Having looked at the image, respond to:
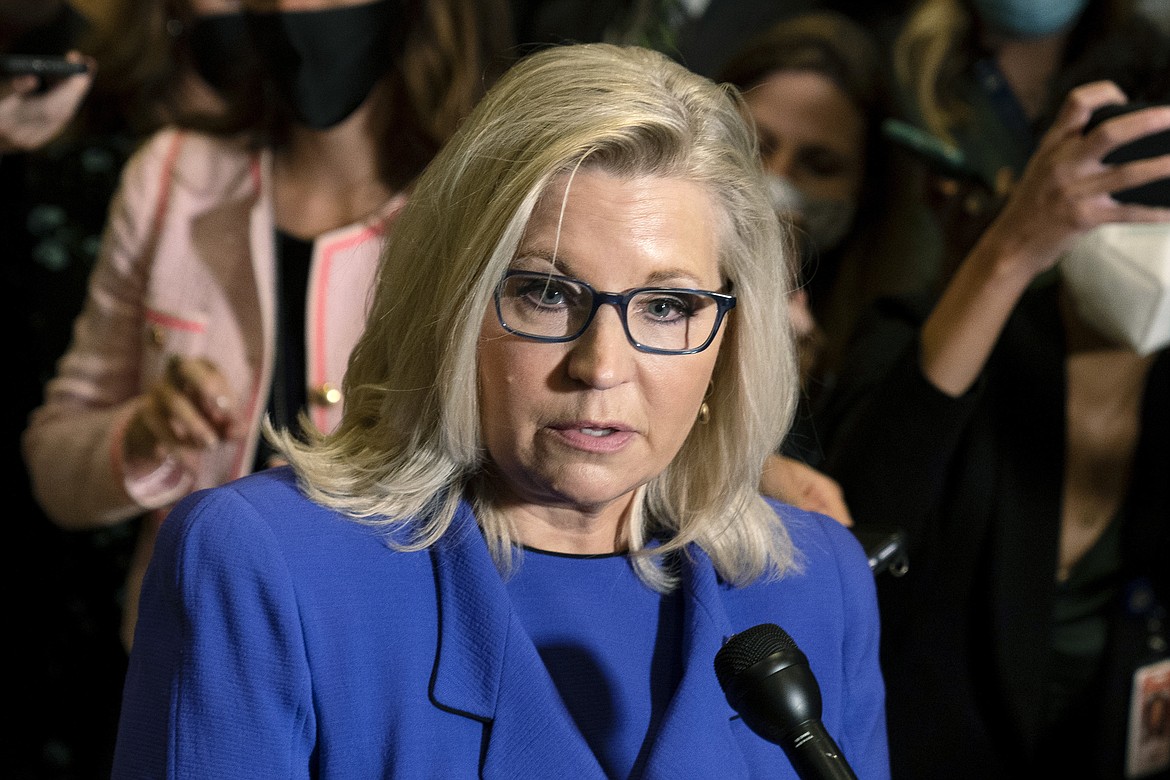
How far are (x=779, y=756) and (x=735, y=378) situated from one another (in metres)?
0.40

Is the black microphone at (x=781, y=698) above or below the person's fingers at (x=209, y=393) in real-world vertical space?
above

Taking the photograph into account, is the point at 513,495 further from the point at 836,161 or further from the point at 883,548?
the point at 836,161

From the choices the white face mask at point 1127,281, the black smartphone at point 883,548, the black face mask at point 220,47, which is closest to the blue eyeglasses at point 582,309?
the black smartphone at point 883,548

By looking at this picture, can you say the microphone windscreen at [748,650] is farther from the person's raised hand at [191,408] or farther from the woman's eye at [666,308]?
the person's raised hand at [191,408]

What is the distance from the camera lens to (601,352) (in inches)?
48.4

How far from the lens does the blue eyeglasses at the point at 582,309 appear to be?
1.24 m

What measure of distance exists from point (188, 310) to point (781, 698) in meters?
1.34

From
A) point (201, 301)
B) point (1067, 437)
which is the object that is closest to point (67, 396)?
point (201, 301)

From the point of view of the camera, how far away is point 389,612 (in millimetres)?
1260

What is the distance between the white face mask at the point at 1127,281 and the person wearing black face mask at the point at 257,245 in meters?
0.99

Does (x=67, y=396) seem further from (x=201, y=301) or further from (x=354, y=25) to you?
(x=354, y=25)

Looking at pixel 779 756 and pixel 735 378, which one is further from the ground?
pixel 735 378

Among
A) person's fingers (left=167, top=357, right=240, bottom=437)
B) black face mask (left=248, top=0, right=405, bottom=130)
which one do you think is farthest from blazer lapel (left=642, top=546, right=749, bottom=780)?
black face mask (left=248, top=0, right=405, bottom=130)

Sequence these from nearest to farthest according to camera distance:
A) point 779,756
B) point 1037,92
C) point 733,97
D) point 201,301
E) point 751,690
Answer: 1. point 751,690
2. point 779,756
3. point 733,97
4. point 201,301
5. point 1037,92
